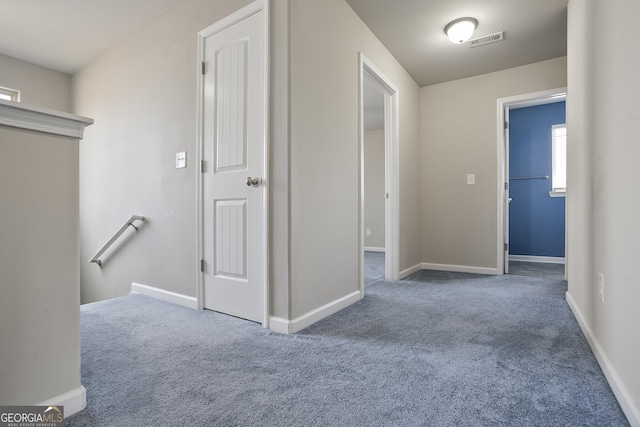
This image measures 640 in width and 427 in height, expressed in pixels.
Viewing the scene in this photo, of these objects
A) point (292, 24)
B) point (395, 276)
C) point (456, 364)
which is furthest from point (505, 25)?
point (456, 364)

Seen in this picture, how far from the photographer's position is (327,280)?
2256mm

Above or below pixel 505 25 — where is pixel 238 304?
below

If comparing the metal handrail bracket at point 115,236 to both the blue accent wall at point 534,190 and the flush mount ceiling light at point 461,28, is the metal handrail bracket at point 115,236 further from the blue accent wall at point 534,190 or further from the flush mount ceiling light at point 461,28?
the blue accent wall at point 534,190

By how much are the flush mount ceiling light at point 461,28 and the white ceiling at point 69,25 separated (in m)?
2.26

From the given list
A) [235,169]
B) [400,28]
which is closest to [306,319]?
[235,169]

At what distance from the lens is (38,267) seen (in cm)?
107

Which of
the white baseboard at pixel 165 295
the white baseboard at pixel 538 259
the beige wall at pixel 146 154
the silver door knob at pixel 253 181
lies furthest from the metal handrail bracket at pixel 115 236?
the white baseboard at pixel 538 259

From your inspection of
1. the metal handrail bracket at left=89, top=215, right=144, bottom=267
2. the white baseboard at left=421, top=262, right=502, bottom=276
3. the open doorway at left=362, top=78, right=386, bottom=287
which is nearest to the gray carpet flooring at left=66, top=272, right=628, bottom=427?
the metal handrail bracket at left=89, top=215, right=144, bottom=267

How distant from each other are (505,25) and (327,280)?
8.61ft

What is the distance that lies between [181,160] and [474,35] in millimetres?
2805

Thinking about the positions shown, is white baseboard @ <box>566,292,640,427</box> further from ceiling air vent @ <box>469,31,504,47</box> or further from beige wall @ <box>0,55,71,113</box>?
beige wall @ <box>0,55,71,113</box>

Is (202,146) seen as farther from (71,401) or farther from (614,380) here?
(614,380)

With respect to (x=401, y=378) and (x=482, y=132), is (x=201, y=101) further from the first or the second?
(x=482, y=132)

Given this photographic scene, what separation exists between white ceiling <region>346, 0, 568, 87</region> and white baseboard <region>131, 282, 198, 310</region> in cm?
257
